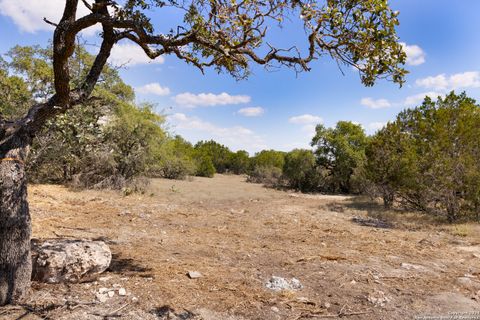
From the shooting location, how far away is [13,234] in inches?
152

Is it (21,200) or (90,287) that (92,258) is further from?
(21,200)

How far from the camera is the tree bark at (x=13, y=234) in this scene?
12.5ft

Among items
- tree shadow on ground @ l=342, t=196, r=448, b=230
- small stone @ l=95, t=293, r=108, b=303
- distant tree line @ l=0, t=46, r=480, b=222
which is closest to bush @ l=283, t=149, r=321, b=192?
distant tree line @ l=0, t=46, r=480, b=222

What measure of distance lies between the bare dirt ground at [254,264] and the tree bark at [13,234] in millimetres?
237

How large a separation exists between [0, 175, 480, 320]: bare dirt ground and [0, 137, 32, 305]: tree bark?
0.78 feet

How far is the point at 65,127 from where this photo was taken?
12.8 meters

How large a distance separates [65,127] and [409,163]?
13093mm

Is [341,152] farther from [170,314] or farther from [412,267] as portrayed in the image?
[170,314]

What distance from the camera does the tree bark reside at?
12.5ft

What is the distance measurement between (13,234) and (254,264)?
3.54 meters

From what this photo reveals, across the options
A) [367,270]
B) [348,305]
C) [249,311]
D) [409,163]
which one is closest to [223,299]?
[249,311]

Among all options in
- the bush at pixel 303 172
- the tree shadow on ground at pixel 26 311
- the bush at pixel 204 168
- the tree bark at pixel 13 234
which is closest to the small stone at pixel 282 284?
the tree shadow on ground at pixel 26 311

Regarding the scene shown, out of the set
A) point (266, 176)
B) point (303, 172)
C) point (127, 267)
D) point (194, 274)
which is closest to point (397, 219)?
point (194, 274)

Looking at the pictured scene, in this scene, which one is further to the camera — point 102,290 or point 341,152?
point 341,152
